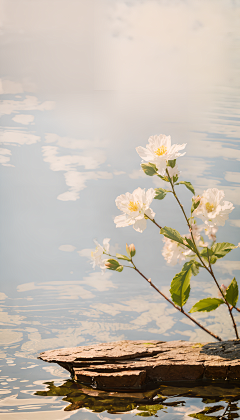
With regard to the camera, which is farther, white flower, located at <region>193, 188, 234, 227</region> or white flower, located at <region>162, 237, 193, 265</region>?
white flower, located at <region>162, 237, 193, 265</region>

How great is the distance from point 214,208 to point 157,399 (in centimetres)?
42

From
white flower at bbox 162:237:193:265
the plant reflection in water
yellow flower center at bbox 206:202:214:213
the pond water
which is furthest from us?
the pond water

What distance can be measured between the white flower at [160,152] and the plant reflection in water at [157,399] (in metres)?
0.47

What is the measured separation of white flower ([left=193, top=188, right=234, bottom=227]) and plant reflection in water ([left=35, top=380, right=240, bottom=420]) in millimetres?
354

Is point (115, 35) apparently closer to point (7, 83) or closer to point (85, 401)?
point (7, 83)

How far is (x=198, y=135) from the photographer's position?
4.52ft

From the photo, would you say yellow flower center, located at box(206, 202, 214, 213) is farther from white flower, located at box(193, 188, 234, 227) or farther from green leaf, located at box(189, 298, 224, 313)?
green leaf, located at box(189, 298, 224, 313)

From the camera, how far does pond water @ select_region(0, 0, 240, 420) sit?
1.28m

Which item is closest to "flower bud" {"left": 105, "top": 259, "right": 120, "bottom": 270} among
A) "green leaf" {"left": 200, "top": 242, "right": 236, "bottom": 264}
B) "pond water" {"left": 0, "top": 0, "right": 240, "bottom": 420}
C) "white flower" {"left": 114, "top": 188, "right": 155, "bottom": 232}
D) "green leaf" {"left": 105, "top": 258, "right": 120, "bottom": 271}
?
"green leaf" {"left": 105, "top": 258, "right": 120, "bottom": 271}

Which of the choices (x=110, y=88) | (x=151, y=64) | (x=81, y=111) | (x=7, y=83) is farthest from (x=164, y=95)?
(x=7, y=83)

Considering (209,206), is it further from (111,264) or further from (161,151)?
(111,264)

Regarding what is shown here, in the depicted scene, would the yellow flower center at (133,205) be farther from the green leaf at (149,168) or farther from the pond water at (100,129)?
the pond water at (100,129)

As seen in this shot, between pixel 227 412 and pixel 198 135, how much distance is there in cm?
107

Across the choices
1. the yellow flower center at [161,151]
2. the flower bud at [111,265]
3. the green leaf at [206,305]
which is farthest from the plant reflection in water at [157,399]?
the yellow flower center at [161,151]
